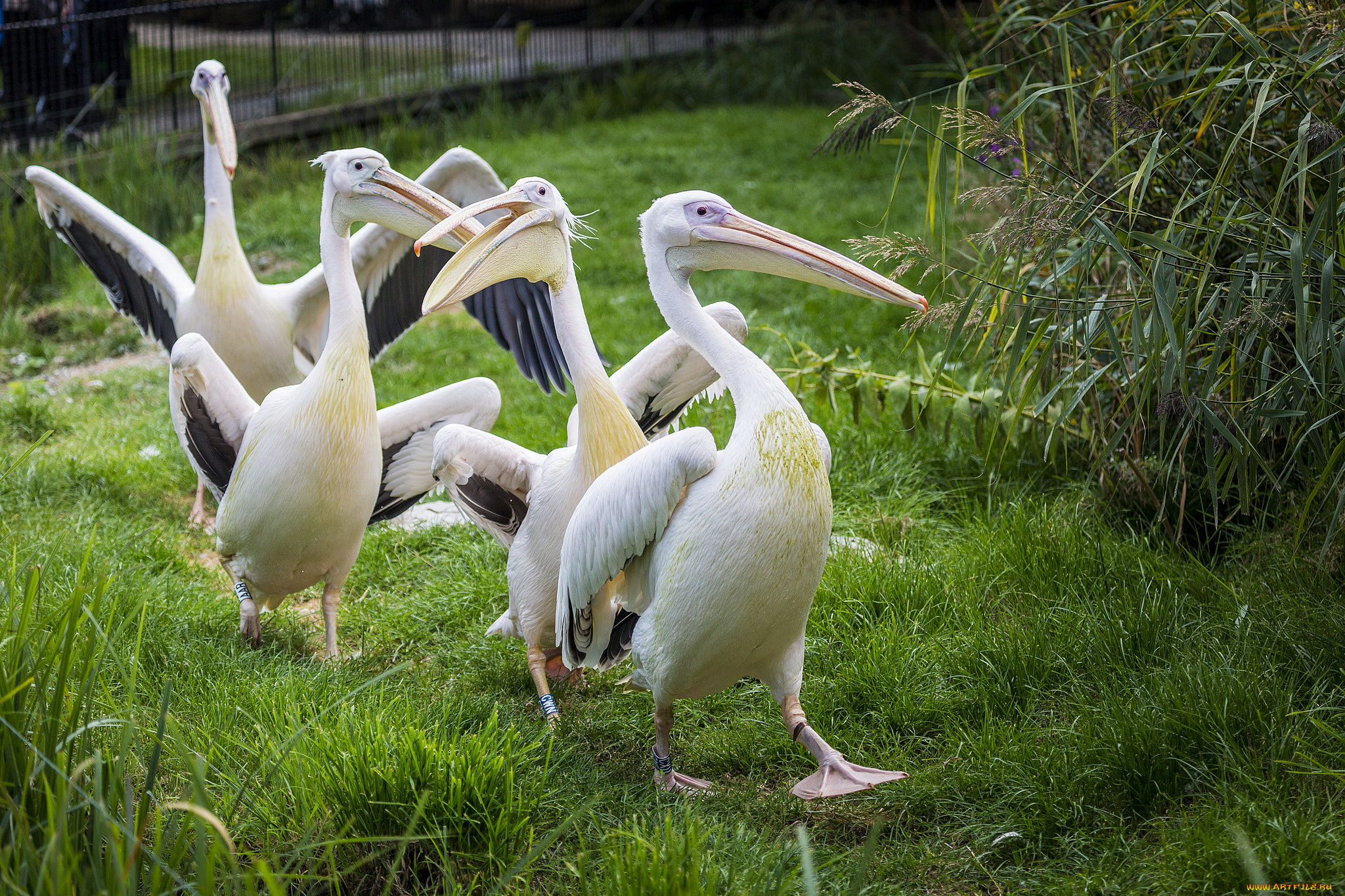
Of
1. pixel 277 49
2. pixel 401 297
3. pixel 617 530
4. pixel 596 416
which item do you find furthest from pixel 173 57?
pixel 617 530

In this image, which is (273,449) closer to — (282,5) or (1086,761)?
(1086,761)

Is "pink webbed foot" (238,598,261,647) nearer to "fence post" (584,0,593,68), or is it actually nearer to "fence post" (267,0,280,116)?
"fence post" (267,0,280,116)

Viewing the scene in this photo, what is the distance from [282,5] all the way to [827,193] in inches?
246

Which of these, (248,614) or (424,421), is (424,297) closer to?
(424,421)

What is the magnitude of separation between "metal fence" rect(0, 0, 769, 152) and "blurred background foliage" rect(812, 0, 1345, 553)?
23.5 ft

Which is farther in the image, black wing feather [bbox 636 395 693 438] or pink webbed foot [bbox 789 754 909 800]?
black wing feather [bbox 636 395 693 438]

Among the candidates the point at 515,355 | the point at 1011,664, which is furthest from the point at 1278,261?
the point at 515,355

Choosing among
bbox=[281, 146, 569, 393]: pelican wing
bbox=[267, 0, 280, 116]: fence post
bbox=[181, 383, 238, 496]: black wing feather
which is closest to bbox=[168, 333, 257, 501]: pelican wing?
bbox=[181, 383, 238, 496]: black wing feather

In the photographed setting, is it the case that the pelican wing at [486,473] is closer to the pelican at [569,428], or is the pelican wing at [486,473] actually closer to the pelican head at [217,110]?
the pelican at [569,428]

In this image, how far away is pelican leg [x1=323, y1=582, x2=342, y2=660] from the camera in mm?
3583

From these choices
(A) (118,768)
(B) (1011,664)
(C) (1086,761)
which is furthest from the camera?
(B) (1011,664)

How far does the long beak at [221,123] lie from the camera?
483 centimetres

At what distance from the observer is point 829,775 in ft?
8.52

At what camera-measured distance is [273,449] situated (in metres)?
3.31
